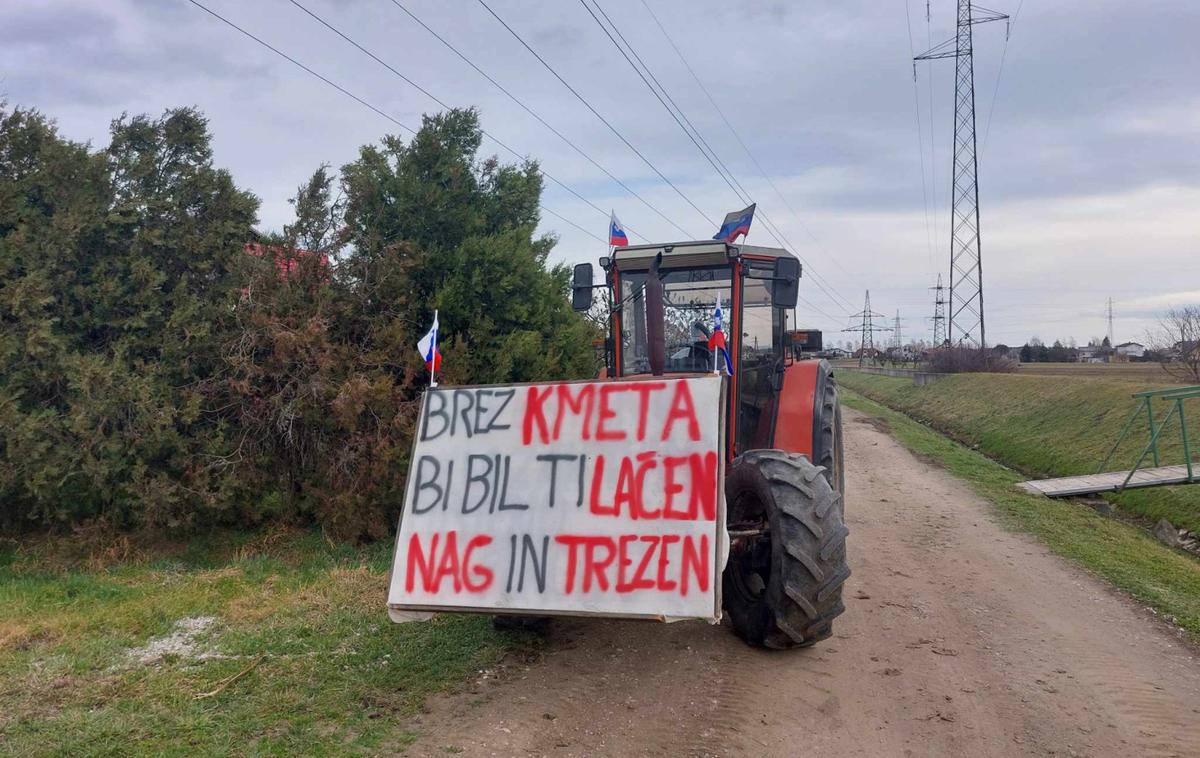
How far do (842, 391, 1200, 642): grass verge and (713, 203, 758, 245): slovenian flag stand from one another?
460 centimetres

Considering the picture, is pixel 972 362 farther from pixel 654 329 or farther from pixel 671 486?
pixel 671 486

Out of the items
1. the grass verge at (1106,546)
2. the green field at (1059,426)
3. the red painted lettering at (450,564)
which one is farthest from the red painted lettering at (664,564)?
the green field at (1059,426)

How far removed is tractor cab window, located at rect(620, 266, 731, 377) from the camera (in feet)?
22.1

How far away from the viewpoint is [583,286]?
6988mm

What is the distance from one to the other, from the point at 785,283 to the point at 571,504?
2658 millimetres

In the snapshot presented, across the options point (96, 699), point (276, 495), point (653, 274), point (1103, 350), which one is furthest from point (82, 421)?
point (1103, 350)

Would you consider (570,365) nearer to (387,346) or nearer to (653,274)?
(387,346)

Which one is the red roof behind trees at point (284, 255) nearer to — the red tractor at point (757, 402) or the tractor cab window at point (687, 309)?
the red tractor at point (757, 402)

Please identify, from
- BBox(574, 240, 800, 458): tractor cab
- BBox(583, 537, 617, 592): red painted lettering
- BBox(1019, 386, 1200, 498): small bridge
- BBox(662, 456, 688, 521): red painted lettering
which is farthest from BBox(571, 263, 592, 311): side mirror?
BBox(1019, 386, 1200, 498): small bridge

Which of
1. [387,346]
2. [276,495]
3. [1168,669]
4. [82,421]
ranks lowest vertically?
[1168,669]

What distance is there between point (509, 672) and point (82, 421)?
5234 mm

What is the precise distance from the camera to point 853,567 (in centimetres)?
802

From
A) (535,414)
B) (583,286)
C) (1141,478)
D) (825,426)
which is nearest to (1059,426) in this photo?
(1141,478)

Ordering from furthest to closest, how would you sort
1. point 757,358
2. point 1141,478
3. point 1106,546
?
point 1141,478, point 1106,546, point 757,358
